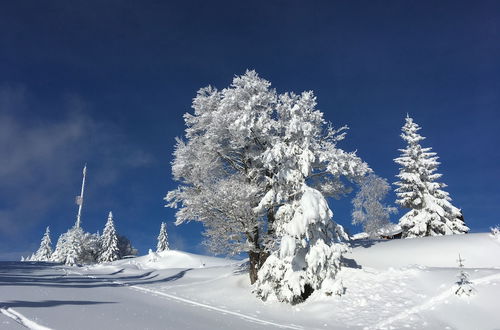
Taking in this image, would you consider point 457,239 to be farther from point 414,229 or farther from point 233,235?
point 233,235

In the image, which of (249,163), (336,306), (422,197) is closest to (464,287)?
(336,306)

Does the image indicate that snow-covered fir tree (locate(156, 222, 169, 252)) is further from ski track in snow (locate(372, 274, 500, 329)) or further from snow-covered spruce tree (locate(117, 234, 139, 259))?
ski track in snow (locate(372, 274, 500, 329))

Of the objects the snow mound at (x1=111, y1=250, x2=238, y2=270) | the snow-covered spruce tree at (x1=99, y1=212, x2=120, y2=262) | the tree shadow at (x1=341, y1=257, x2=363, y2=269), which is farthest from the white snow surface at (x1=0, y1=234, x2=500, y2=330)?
the snow-covered spruce tree at (x1=99, y1=212, x2=120, y2=262)

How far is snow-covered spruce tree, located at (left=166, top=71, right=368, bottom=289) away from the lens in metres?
16.7

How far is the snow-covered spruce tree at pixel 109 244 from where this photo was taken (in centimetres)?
7925

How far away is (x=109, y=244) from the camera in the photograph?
8025 cm

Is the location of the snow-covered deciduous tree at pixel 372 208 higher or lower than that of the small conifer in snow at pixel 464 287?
higher

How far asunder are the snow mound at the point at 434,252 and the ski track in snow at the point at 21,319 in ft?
A: 51.1

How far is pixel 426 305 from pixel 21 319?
12.4 metres

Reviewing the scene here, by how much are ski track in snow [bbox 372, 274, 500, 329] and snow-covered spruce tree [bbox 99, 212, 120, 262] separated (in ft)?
259

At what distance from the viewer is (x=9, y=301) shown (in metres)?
11.0

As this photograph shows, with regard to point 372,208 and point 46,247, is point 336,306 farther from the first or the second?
point 46,247

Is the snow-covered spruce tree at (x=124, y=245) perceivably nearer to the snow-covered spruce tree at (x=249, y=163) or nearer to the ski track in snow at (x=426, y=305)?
the snow-covered spruce tree at (x=249, y=163)

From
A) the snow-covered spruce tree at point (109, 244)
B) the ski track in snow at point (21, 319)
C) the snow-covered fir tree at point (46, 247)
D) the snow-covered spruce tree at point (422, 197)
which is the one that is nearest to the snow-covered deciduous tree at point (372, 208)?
the snow-covered spruce tree at point (422, 197)
